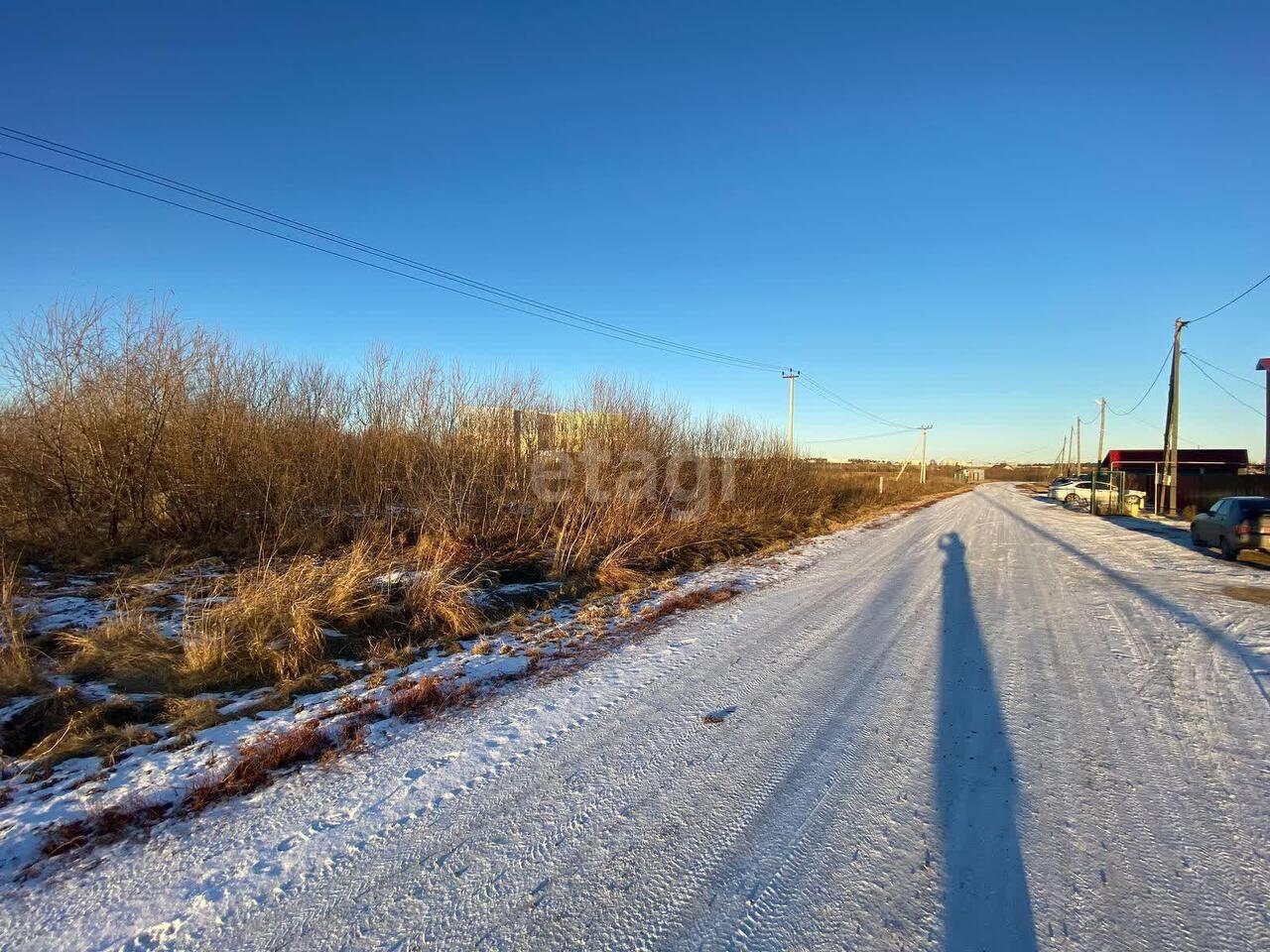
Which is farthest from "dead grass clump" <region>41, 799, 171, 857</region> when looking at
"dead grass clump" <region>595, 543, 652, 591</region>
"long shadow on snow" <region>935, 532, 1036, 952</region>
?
"dead grass clump" <region>595, 543, 652, 591</region>

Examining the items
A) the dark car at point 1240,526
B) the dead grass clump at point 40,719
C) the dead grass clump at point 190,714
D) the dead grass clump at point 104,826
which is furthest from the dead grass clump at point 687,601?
the dark car at point 1240,526

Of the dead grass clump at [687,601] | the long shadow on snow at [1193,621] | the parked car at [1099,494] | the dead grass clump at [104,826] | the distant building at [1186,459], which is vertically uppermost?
the distant building at [1186,459]

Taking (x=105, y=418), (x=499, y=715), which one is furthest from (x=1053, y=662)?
(x=105, y=418)

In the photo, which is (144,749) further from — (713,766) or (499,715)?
(713,766)

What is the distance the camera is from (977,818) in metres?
2.83

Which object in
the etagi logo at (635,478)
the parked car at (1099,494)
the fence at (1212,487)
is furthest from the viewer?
the parked car at (1099,494)

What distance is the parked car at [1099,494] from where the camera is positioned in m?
27.3

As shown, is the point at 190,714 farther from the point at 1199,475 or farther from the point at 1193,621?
the point at 1199,475

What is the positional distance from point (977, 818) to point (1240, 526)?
13.8 metres

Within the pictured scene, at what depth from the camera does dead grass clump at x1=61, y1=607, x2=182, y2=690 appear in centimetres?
468

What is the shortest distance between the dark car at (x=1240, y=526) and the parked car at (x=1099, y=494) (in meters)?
17.4

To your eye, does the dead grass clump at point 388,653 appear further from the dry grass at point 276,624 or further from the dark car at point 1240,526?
the dark car at point 1240,526

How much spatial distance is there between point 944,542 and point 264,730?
14963 millimetres

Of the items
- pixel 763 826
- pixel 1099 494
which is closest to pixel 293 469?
pixel 763 826
